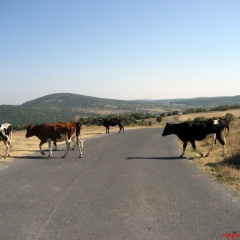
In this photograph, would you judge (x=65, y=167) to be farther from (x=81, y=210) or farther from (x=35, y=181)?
(x=81, y=210)

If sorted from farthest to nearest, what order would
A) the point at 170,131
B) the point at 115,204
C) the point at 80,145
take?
the point at 170,131 → the point at 80,145 → the point at 115,204

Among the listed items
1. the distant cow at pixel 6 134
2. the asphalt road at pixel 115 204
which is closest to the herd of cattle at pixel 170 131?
the distant cow at pixel 6 134

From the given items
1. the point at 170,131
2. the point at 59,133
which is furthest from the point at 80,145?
the point at 170,131

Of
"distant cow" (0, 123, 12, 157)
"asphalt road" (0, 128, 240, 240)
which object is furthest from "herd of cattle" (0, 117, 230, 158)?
"asphalt road" (0, 128, 240, 240)

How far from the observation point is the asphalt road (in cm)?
541

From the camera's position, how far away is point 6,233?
17.7ft

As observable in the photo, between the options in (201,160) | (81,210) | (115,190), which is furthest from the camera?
(201,160)

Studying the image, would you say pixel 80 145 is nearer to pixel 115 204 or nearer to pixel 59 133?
pixel 59 133

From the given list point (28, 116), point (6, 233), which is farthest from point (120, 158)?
point (28, 116)

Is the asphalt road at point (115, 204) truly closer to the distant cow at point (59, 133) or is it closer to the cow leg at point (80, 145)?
the cow leg at point (80, 145)

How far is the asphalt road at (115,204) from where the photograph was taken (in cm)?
541

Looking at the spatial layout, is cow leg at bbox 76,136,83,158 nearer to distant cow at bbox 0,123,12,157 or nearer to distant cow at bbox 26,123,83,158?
distant cow at bbox 26,123,83,158

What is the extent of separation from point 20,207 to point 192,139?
32.8 feet

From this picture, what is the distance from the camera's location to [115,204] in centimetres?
696
